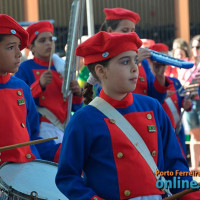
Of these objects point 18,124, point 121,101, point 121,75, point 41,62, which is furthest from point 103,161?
point 41,62

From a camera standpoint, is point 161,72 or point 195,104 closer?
point 161,72

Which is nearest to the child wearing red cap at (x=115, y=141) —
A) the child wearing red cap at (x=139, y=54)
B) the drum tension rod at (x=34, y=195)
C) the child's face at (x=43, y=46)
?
the drum tension rod at (x=34, y=195)

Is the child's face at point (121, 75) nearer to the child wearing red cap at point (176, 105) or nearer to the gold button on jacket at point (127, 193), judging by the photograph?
the gold button on jacket at point (127, 193)

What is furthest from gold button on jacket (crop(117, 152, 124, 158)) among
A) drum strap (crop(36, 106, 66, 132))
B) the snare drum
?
drum strap (crop(36, 106, 66, 132))

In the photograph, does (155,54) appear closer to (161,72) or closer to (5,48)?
(161,72)

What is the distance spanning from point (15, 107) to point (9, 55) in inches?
13.3

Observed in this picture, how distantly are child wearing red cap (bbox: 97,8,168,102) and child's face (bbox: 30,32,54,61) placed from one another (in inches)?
26.9

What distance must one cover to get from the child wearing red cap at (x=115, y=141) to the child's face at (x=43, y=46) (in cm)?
262

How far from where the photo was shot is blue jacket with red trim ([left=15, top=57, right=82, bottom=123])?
18.2 feet

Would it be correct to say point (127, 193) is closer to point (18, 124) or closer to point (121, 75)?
point (121, 75)

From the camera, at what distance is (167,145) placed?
10.4 feet

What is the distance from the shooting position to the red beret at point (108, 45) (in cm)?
314

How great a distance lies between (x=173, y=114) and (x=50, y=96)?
1.57 metres

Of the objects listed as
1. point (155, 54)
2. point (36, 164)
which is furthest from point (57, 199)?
point (155, 54)
